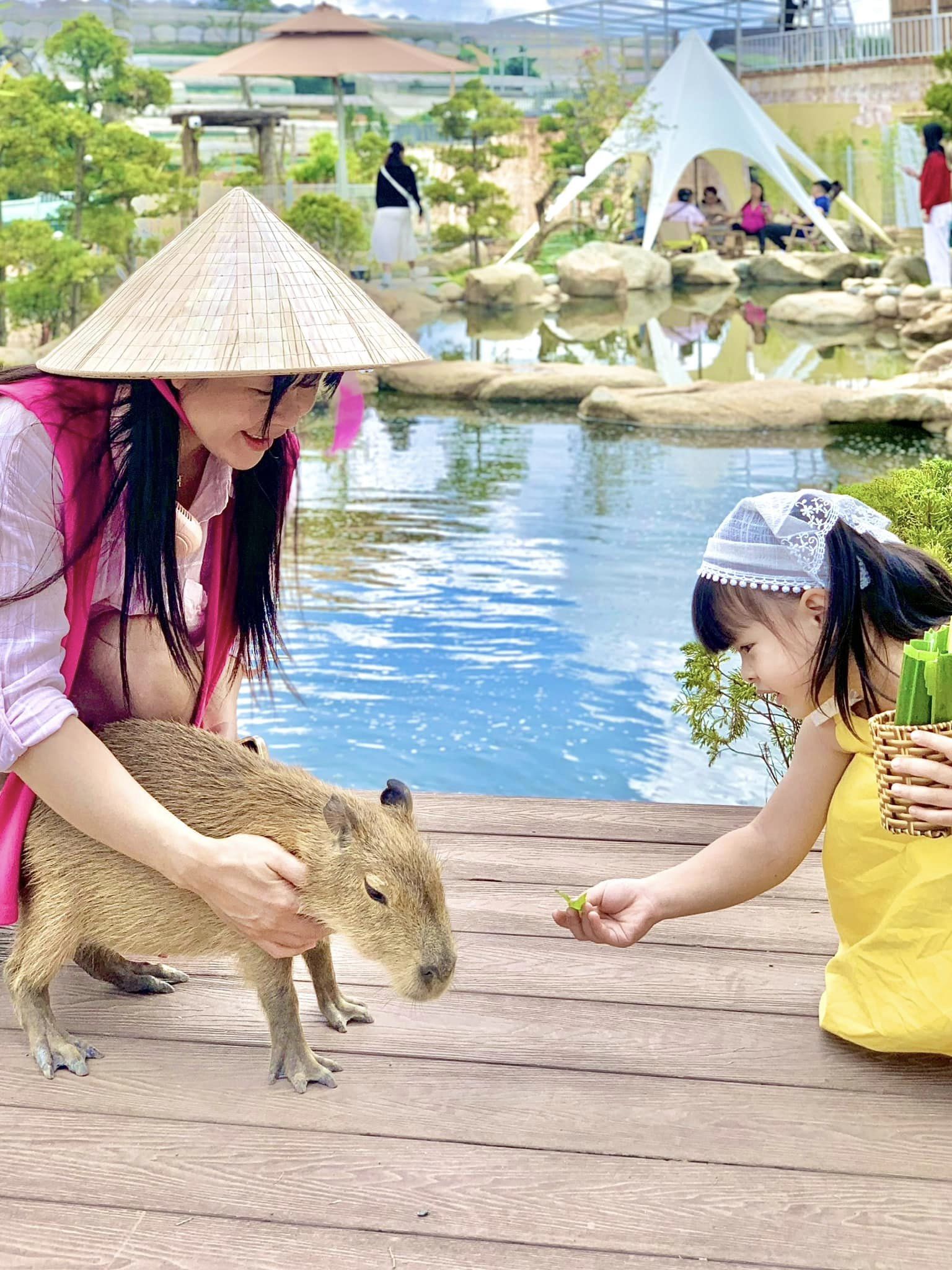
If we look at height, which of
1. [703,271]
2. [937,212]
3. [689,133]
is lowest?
[703,271]

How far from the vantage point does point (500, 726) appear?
5344mm

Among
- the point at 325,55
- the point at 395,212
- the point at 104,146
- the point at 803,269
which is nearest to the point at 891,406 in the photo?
the point at 104,146

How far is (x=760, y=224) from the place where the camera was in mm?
17547

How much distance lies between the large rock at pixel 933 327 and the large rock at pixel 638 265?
4.03m

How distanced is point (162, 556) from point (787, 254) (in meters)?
15.5

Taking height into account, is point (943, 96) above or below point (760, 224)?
above

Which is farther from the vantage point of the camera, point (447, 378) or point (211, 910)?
point (447, 378)

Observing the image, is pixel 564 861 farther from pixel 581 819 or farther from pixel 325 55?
pixel 325 55

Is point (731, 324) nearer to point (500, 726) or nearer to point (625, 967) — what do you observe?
point (500, 726)

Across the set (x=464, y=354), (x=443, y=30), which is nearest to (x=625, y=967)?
(x=464, y=354)

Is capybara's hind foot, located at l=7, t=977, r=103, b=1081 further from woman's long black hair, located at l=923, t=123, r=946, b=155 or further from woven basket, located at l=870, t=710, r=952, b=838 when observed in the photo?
woman's long black hair, located at l=923, t=123, r=946, b=155

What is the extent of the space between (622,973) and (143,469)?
878 mm

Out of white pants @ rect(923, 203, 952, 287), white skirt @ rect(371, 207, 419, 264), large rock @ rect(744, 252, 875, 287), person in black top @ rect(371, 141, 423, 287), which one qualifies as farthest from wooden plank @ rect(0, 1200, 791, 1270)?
large rock @ rect(744, 252, 875, 287)

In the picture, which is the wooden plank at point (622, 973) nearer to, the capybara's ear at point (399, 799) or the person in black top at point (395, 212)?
the capybara's ear at point (399, 799)
